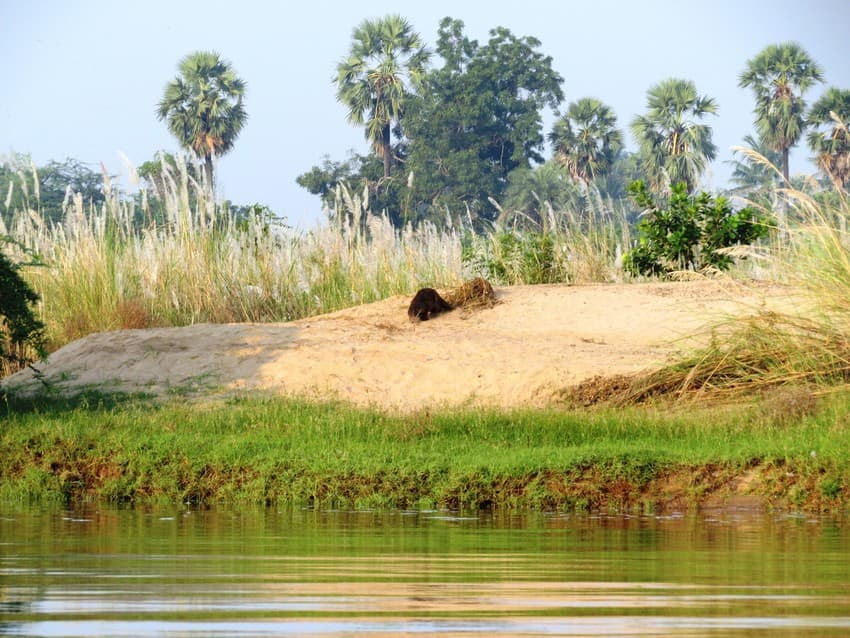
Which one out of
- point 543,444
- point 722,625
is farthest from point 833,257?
point 722,625

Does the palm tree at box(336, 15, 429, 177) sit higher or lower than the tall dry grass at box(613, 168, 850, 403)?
higher

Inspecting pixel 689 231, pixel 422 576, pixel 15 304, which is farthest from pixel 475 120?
pixel 422 576

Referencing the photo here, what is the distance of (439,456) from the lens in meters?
9.18

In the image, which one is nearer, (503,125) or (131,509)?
(131,509)

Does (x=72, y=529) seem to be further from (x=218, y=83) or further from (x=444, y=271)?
(x=218, y=83)

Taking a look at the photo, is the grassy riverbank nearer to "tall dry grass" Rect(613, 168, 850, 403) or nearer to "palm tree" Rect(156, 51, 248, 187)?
"tall dry grass" Rect(613, 168, 850, 403)

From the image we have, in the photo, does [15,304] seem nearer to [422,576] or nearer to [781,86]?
[422,576]

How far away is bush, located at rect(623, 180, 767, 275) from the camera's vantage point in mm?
16969

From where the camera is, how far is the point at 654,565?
5.04m

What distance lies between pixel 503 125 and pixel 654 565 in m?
49.1

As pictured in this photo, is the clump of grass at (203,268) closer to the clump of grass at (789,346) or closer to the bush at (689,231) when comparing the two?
the bush at (689,231)

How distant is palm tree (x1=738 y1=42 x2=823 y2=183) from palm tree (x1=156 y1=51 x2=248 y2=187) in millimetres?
20072

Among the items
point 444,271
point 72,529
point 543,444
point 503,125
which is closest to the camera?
point 72,529

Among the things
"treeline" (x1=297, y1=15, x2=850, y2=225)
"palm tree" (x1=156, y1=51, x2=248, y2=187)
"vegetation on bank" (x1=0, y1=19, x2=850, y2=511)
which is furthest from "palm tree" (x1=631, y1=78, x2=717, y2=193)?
"vegetation on bank" (x1=0, y1=19, x2=850, y2=511)
